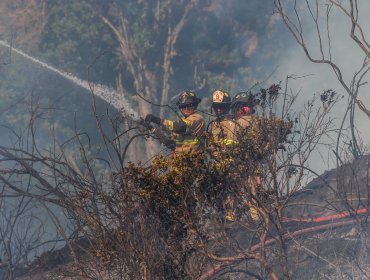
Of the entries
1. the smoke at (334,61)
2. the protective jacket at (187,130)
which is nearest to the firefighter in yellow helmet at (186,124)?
the protective jacket at (187,130)

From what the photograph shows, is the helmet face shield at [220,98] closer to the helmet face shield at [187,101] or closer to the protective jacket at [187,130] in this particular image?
the helmet face shield at [187,101]

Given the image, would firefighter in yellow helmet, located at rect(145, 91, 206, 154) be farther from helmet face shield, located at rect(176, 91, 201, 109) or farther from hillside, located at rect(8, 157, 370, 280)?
hillside, located at rect(8, 157, 370, 280)

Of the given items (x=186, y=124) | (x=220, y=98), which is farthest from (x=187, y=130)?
(x=220, y=98)

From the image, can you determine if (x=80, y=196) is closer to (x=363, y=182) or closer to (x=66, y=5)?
(x=363, y=182)

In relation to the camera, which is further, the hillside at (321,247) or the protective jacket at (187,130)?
the protective jacket at (187,130)

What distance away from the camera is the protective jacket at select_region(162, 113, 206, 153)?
22.1 ft

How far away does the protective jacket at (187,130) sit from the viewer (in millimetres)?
6750

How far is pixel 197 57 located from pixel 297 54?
11.2 feet

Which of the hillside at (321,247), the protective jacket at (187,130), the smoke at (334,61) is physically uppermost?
the smoke at (334,61)

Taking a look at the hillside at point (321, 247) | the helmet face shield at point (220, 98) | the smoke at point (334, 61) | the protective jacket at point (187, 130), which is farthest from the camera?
the smoke at point (334, 61)

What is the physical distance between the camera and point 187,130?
7051 millimetres

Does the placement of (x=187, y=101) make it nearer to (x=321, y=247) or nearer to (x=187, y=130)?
(x=187, y=130)

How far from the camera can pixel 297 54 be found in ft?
59.7

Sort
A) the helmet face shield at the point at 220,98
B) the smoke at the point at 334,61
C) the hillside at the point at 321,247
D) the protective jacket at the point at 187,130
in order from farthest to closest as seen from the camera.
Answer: the smoke at the point at 334,61, the helmet face shield at the point at 220,98, the protective jacket at the point at 187,130, the hillside at the point at 321,247
